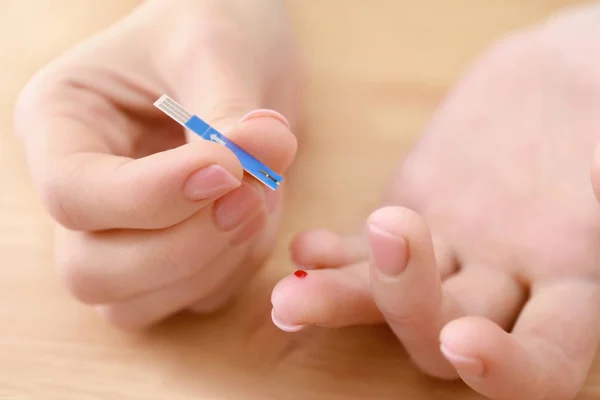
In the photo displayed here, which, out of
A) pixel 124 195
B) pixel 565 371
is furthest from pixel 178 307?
pixel 565 371

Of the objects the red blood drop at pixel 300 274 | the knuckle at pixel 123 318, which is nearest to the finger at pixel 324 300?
the red blood drop at pixel 300 274

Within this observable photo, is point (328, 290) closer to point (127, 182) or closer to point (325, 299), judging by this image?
point (325, 299)

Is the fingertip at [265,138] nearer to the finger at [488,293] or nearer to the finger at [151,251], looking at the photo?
the finger at [151,251]

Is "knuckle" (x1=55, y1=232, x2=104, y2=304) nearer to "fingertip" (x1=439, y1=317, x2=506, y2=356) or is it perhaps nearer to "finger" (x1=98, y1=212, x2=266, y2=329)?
"finger" (x1=98, y1=212, x2=266, y2=329)

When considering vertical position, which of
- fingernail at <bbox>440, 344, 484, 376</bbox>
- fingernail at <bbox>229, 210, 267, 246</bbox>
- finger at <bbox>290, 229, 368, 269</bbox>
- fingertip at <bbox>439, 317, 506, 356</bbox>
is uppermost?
finger at <bbox>290, 229, 368, 269</bbox>

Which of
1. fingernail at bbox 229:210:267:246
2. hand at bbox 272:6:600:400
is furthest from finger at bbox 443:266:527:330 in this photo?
fingernail at bbox 229:210:267:246

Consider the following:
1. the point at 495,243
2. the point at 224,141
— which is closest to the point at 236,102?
the point at 224,141

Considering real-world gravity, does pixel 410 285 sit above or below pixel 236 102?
below
